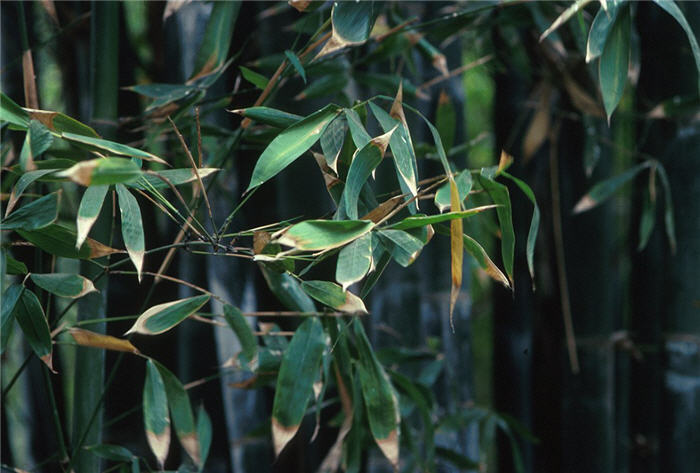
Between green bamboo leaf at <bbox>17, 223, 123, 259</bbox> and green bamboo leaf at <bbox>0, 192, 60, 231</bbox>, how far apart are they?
0.10 ft

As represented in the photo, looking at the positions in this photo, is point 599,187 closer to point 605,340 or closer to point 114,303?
point 605,340

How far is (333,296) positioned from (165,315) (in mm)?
127

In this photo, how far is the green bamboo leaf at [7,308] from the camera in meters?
0.52

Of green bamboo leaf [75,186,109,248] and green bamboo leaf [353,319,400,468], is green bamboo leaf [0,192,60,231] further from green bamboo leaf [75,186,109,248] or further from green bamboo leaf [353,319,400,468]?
green bamboo leaf [353,319,400,468]

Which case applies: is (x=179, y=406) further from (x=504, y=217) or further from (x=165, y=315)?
(x=504, y=217)

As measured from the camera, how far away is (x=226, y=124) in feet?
3.09

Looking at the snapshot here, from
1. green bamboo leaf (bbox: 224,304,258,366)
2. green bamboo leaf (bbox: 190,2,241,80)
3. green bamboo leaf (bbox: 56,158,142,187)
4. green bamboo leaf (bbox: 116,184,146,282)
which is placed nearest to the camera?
green bamboo leaf (bbox: 56,158,142,187)

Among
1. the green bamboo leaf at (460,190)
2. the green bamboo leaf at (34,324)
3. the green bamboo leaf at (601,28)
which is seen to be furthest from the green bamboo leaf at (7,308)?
the green bamboo leaf at (601,28)

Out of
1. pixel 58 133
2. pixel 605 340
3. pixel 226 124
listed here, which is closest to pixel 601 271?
pixel 605 340

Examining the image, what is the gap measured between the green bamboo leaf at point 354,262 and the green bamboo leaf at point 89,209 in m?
0.16

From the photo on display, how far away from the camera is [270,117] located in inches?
22.4

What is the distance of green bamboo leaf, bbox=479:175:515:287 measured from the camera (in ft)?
1.86

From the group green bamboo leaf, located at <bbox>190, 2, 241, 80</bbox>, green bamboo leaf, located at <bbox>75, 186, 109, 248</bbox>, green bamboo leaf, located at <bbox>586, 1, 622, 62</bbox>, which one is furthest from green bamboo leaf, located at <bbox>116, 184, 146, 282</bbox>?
green bamboo leaf, located at <bbox>586, 1, 622, 62</bbox>

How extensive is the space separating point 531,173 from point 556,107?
113mm
